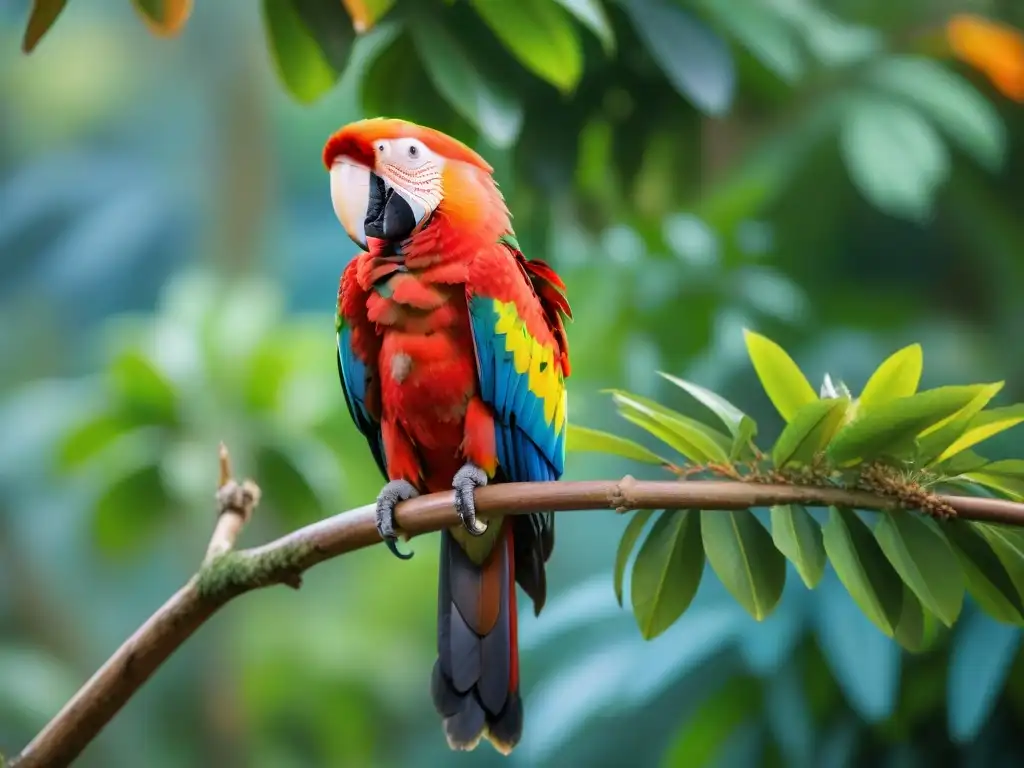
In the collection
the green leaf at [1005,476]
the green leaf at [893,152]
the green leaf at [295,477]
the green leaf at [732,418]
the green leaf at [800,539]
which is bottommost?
the green leaf at [295,477]

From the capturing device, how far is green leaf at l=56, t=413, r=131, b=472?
6.41ft

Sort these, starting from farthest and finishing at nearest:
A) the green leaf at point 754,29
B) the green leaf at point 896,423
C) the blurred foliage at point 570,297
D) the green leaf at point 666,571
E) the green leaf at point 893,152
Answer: the green leaf at point 893,152
the green leaf at point 754,29
the blurred foliage at point 570,297
the green leaf at point 666,571
the green leaf at point 896,423

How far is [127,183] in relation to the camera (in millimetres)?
3287

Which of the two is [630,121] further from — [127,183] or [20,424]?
[127,183]

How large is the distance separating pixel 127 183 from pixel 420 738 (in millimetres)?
1934

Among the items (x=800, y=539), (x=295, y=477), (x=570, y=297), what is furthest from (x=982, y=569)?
(x=295, y=477)

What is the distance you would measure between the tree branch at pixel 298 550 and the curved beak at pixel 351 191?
9.3 inches

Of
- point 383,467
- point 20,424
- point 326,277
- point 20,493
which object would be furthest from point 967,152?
point 20,493

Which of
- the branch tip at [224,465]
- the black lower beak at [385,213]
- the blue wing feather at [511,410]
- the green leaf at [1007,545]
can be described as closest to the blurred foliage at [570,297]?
the green leaf at [1007,545]

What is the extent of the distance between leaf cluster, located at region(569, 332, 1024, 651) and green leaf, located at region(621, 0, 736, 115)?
51 centimetres

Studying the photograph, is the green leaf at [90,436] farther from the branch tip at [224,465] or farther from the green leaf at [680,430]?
the green leaf at [680,430]

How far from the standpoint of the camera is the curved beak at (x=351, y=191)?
80cm

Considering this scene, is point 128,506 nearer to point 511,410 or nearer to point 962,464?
point 511,410

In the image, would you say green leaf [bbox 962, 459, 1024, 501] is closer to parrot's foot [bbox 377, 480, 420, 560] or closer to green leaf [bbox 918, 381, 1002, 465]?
green leaf [bbox 918, 381, 1002, 465]
